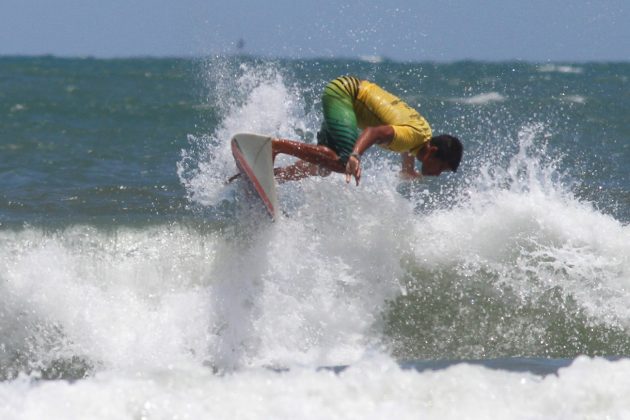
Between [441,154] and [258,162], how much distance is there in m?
1.32

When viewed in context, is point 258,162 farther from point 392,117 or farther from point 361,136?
point 392,117

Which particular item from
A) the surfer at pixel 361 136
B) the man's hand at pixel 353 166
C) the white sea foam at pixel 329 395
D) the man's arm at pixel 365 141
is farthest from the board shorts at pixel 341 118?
the white sea foam at pixel 329 395

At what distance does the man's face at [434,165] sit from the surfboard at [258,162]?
113 centimetres

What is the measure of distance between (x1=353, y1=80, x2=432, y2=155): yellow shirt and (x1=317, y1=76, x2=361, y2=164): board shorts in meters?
0.08

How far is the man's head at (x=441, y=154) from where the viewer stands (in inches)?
310

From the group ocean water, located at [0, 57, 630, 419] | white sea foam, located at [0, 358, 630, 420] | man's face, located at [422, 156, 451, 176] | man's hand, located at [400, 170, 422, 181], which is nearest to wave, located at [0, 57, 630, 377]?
ocean water, located at [0, 57, 630, 419]

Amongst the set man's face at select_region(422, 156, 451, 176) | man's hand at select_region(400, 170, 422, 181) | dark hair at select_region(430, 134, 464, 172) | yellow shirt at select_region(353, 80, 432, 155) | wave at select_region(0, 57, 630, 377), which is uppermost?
yellow shirt at select_region(353, 80, 432, 155)

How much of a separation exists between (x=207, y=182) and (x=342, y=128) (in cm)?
205

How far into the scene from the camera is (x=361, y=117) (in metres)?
8.10

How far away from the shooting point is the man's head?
788 centimetres

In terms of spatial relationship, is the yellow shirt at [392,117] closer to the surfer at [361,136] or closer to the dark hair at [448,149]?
the surfer at [361,136]

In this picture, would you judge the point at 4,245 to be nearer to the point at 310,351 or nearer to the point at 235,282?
the point at 235,282

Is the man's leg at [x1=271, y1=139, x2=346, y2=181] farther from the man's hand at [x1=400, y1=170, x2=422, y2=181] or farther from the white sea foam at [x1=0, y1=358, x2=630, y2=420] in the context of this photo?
the white sea foam at [x1=0, y1=358, x2=630, y2=420]

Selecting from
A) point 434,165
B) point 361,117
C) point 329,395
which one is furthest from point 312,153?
point 329,395
